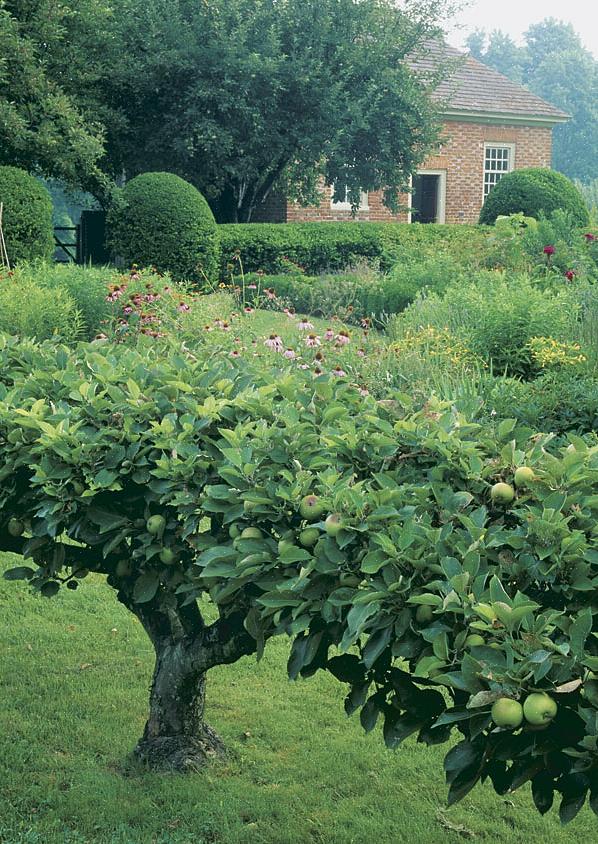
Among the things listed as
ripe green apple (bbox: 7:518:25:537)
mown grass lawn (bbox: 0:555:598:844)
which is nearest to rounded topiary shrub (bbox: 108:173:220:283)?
mown grass lawn (bbox: 0:555:598:844)

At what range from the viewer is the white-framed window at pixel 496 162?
2838 cm

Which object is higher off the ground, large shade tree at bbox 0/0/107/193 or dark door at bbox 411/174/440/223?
large shade tree at bbox 0/0/107/193

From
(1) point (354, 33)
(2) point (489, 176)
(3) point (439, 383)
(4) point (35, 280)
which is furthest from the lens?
(2) point (489, 176)

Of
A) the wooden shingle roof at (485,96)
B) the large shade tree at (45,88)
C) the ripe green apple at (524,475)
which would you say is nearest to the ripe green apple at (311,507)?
the ripe green apple at (524,475)

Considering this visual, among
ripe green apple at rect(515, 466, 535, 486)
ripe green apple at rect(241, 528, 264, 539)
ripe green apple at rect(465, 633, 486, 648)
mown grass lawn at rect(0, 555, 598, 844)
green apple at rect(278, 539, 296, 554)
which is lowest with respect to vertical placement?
mown grass lawn at rect(0, 555, 598, 844)

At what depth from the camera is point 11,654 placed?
199 inches

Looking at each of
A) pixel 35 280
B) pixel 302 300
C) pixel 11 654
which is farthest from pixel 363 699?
pixel 302 300

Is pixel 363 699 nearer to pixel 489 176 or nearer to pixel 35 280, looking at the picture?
pixel 35 280

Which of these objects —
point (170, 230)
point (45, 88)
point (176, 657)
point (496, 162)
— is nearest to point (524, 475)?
point (176, 657)

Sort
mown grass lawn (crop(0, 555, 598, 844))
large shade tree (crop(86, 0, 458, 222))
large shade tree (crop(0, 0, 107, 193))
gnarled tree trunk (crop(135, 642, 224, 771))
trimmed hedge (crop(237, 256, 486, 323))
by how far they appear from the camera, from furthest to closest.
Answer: large shade tree (crop(86, 0, 458, 222)) → large shade tree (crop(0, 0, 107, 193)) → trimmed hedge (crop(237, 256, 486, 323)) → gnarled tree trunk (crop(135, 642, 224, 771)) → mown grass lawn (crop(0, 555, 598, 844))

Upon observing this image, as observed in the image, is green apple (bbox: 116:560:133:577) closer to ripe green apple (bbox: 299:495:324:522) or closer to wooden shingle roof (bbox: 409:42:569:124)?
ripe green apple (bbox: 299:495:324:522)

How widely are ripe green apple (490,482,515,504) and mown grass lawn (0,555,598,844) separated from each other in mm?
1590

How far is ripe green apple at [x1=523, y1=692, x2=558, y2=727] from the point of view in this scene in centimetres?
189

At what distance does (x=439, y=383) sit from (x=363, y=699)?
4054 mm
